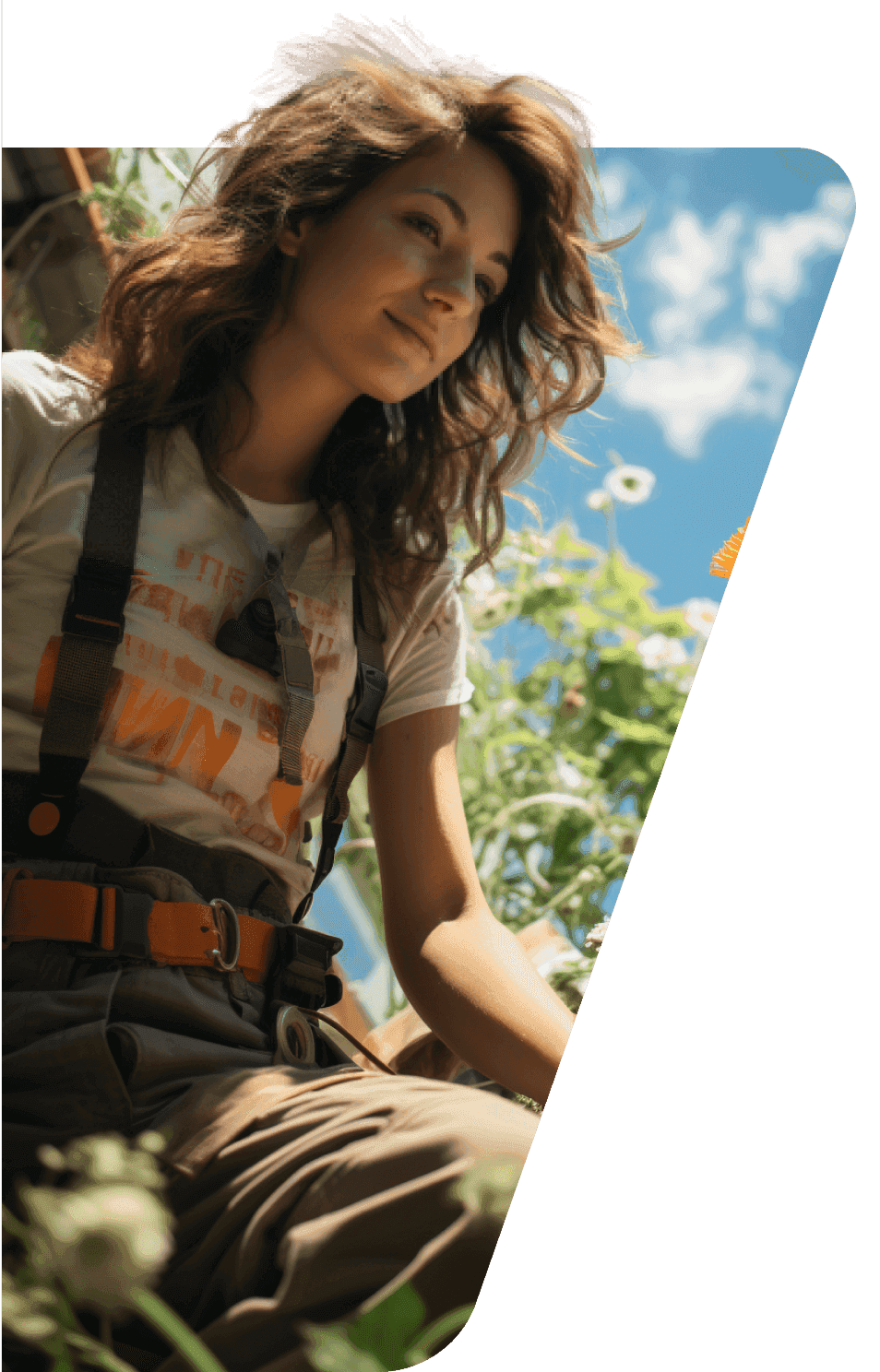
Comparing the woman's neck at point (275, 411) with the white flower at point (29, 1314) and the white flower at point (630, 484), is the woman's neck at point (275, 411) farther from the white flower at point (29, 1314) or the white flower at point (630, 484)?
the white flower at point (29, 1314)

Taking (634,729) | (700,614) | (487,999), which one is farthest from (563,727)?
(487,999)

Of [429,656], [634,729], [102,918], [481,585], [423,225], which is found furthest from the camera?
[481,585]

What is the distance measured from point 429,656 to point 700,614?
212mm

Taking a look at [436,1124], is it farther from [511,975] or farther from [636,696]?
[636,696]

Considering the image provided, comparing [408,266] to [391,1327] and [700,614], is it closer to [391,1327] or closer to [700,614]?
[700,614]

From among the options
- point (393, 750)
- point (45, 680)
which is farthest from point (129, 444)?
point (393, 750)

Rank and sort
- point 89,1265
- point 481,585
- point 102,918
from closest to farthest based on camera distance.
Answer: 1. point 89,1265
2. point 102,918
3. point 481,585

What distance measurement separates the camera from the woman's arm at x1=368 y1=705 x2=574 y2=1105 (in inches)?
27.5

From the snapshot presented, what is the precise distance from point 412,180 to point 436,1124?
0.56m

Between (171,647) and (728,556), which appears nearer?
(171,647)

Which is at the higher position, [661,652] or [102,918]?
[661,652]

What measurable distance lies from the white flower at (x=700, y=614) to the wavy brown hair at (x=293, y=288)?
16cm

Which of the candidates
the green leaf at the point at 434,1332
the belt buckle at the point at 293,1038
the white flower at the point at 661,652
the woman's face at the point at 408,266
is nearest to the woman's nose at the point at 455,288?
the woman's face at the point at 408,266

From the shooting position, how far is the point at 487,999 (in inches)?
28.0
